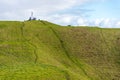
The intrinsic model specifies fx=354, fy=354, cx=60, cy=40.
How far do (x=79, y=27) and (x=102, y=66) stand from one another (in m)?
22.1

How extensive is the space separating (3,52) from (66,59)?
60.1 ft

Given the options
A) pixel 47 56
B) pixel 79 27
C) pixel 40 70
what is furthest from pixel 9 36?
pixel 40 70

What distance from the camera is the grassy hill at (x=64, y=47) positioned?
81.7 metres

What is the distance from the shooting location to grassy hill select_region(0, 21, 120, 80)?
81.7 meters

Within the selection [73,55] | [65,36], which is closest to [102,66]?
[73,55]

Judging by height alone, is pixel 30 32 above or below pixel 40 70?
above

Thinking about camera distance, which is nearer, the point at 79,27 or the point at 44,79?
the point at 44,79

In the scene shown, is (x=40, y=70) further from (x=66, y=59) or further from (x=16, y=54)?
(x=66, y=59)

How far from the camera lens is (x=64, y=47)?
95750mm

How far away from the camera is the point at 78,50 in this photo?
96.1m

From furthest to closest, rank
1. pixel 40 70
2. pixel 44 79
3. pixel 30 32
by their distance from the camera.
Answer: pixel 30 32 < pixel 40 70 < pixel 44 79

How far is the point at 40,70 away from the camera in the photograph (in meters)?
61.3

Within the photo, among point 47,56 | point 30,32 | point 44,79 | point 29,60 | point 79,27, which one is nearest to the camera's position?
point 44,79

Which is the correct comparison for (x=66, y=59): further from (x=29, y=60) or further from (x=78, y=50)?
(x=29, y=60)
